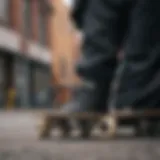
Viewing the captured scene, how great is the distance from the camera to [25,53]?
1298 cm

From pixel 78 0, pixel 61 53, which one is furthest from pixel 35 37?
pixel 78 0

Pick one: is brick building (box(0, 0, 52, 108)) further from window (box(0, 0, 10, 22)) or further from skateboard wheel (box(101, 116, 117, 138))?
skateboard wheel (box(101, 116, 117, 138))

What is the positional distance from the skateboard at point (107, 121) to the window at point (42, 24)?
1425 cm

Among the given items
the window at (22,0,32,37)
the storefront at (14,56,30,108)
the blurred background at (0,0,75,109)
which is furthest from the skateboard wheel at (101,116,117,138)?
the window at (22,0,32,37)

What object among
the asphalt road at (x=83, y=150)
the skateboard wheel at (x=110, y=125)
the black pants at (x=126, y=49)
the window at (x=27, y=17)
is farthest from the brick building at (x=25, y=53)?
the asphalt road at (x=83, y=150)

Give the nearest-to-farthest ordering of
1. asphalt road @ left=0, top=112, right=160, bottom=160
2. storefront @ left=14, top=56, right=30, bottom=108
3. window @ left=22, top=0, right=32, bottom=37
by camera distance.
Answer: asphalt road @ left=0, top=112, right=160, bottom=160
storefront @ left=14, top=56, right=30, bottom=108
window @ left=22, top=0, right=32, bottom=37

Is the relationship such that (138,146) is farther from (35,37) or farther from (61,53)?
(61,53)

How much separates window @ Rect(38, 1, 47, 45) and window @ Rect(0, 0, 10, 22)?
3723mm

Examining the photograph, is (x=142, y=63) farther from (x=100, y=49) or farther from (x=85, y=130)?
(x=85, y=130)

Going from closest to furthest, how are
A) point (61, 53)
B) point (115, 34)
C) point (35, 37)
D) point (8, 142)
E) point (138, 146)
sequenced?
point (138, 146), point (8, 142), point (115, 34), point (35, 37), point (61, 53)

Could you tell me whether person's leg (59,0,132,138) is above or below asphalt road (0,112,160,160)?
above

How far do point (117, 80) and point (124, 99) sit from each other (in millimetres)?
84

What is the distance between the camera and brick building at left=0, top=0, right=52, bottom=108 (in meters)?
11.6

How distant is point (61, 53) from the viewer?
1842 centimetres
